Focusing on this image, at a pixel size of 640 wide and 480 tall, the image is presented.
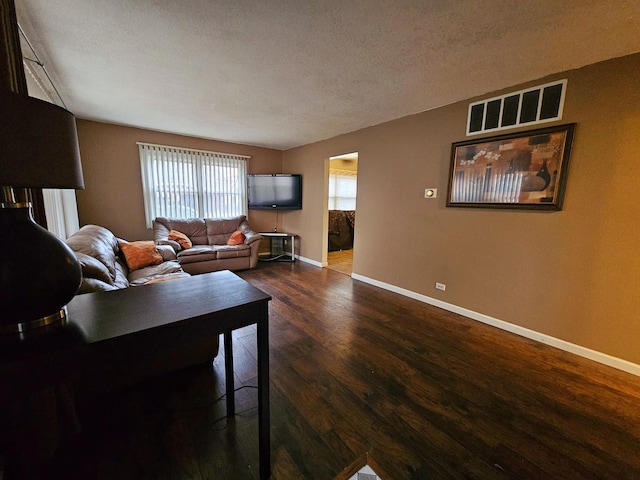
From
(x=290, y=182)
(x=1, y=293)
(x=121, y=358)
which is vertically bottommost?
(x=121, y=358)

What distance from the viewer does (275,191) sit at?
17.4 feet

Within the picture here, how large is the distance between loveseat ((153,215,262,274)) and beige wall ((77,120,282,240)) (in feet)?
1.55

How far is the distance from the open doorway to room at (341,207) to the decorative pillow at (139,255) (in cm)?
359

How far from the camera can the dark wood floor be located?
1.23m

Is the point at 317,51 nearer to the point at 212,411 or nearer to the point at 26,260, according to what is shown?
the point at 26,260

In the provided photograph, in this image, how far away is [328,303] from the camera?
10.4ft

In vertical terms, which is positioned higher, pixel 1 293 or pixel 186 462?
pixel 1 293

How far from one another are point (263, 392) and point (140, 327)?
23.2 inches

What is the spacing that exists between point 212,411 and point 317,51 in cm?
255

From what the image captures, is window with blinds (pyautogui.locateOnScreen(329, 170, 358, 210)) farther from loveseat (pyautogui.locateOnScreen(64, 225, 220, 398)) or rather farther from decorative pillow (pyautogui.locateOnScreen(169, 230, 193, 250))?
loveseat (pyautogui.locateOnScreen(64, 225, 220, 398))

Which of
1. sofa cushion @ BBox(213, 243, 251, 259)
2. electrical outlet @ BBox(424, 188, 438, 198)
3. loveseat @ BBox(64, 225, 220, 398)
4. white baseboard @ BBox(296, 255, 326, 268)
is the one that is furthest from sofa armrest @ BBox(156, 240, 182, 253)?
electrical outlet @ BBox(424, 188, 438, 198)

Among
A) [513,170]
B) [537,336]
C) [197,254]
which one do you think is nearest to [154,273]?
[197,254]

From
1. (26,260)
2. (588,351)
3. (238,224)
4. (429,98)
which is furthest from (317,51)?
(238,224)

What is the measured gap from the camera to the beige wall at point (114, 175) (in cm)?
388
